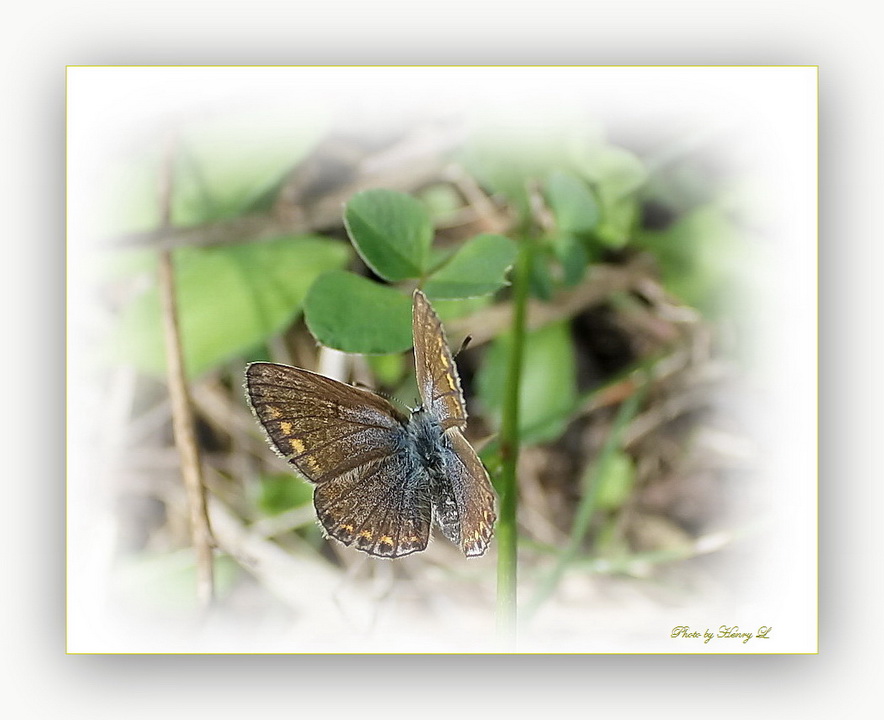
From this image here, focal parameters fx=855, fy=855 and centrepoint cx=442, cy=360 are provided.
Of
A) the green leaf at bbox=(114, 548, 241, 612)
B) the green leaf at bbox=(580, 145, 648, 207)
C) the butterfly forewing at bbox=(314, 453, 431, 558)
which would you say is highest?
the green leaf at bbox=(580, 145, 648, 207)

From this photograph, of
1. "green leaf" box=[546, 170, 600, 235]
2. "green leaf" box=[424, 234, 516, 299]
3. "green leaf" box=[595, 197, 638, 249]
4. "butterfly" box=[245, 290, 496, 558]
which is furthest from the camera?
"green leaf" box=[595, 197, 638, 249]

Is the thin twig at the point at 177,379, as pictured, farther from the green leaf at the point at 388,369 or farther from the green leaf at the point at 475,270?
the green leaf at the point at 475,270

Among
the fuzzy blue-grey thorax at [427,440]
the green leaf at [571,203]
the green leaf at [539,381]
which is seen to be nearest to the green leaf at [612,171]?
the green leaf at [571,203]

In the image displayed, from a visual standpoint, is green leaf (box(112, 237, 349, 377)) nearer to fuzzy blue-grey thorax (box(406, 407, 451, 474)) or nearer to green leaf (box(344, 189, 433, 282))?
green leaf (box(344, 189, 433, 282))

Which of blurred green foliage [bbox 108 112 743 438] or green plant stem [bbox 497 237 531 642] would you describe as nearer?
green plant stem [bbox 497 237 531 642]

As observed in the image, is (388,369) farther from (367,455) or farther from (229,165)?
(367,455)

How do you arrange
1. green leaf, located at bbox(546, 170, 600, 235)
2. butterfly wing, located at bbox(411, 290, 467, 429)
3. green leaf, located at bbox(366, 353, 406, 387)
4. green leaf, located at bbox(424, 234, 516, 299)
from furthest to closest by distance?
green leaf, located at bbox(366, 353, 406, 387) < green leaf, located at bbox(546, 170, 600, 235) < green leaf, located at bbox(424, 234, 516, 299) < butterfly wing, located at bbox(411, 290, 467, 429)

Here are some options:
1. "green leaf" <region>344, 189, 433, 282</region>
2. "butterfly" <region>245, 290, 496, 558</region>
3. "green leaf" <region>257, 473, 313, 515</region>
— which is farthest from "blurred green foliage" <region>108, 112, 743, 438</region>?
"butterfly" <region>245, 290, 496, 558</region>
